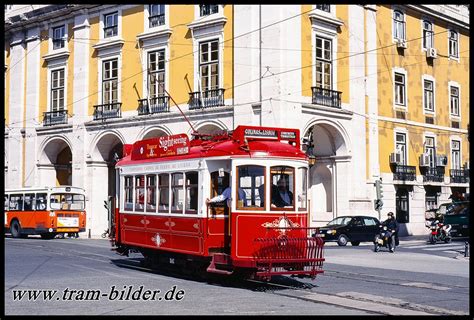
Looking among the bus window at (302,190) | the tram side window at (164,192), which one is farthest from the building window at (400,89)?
the bus window at (302,190)

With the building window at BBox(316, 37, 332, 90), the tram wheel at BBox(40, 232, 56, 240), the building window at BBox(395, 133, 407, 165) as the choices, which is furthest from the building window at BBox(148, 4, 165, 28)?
the building window at BBox(395, 133, 407, 165)

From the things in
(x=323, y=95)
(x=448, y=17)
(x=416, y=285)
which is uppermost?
(x=448, y=17)

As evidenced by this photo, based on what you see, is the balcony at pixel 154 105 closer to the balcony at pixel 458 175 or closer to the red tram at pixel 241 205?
the balcony at pixel 458 175

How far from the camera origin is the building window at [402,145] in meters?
37.5

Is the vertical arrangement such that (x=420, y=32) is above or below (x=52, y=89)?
above

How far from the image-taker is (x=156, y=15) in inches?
1447

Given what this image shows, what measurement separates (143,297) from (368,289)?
15.6 ft

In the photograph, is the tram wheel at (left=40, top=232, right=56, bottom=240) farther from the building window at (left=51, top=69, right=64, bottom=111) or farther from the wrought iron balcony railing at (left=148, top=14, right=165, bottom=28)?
the wrought iron balcony railing at (left=148, top=14, right=165, bottom=28)

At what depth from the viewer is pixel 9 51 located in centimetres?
4488

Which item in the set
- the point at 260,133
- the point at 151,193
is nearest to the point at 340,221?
the point at 151,193

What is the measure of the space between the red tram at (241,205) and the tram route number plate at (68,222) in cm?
2009
